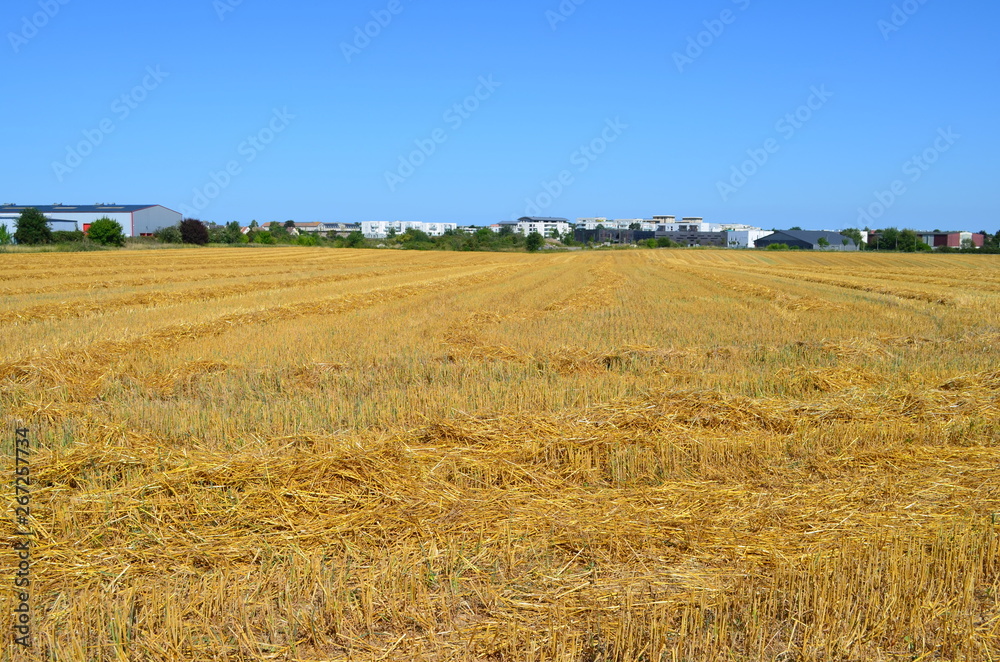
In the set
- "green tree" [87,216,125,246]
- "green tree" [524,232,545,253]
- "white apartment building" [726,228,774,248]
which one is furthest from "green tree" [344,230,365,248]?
"white apartment building" [726,228,774,248]

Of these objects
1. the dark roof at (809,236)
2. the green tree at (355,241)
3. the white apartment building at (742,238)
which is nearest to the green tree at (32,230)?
the green tree at (355,241)

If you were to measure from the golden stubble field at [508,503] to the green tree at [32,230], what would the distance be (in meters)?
68.0

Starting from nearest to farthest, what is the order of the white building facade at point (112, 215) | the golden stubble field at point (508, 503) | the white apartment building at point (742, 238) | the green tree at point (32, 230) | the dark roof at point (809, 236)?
the golden stubble field at point (508, 503), the green tree at point (32, 230), the white building facade at point (112, 215), the dark roof at point (809, 236), the white apartment building at point (742, 238)

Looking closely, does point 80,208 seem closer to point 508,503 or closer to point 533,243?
point 533,243

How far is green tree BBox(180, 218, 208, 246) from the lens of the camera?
84438 mm

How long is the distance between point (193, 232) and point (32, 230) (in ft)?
64.1


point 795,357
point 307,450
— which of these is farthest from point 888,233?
point 307,450

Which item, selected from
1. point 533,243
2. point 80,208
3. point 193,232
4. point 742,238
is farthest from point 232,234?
point 742,238

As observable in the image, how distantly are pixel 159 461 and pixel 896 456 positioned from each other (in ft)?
21.1

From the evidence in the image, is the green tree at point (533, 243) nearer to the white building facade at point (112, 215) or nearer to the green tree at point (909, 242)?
the white building facade at point (112, 215)

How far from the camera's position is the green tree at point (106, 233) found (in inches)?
2726

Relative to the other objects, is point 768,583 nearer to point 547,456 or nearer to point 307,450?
point 547,456

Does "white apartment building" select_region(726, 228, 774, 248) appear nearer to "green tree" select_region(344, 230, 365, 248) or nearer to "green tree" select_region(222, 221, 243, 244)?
"green tree" select_region(344, 230, 365, 248)

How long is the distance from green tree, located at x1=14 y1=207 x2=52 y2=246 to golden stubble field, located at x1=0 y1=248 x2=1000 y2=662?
68.0m
